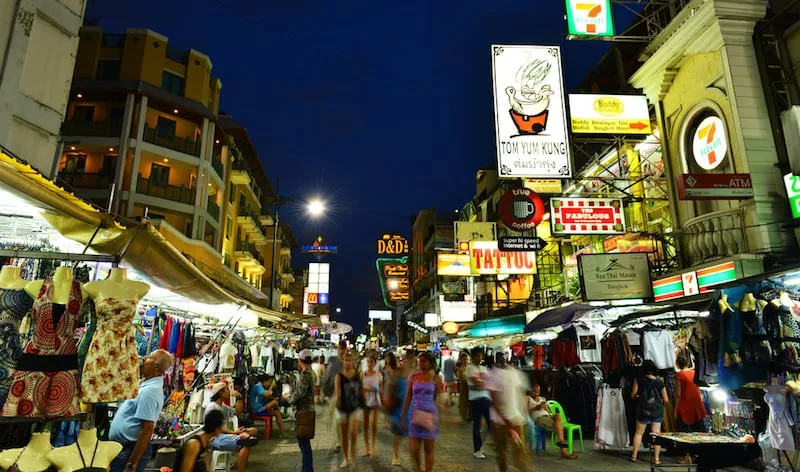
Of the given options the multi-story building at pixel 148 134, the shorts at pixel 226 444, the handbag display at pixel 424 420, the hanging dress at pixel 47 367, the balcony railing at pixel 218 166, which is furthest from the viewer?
the balcony railing at pixel 218 166

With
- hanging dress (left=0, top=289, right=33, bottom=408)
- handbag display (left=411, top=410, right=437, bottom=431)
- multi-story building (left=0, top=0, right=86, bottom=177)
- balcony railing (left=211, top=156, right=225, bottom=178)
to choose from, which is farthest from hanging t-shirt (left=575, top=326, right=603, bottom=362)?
balcony railing (left=211, top=156, right=225, bottom=178)

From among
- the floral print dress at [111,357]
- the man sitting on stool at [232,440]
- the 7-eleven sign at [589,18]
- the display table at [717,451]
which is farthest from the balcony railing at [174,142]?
the display table at [717,451]

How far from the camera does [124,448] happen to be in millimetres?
4828

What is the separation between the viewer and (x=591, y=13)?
47.9 feet

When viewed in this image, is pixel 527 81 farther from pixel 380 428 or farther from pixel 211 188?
pixel 211 188

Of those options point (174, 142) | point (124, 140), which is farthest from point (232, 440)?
point (174, 142)

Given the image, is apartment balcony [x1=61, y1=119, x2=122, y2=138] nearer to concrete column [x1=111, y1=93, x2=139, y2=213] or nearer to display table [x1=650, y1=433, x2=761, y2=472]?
concrete column [x1=111, y1=93, x2=139, y2=213]

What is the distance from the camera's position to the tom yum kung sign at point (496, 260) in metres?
20.4

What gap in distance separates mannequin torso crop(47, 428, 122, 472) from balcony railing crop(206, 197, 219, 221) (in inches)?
1141

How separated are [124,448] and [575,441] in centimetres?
941

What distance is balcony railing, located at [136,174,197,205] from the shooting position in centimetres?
2805

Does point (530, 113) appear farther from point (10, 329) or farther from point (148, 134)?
point (148, 134)

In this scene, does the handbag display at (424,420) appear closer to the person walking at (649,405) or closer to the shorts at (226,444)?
the shorts at (226,444)

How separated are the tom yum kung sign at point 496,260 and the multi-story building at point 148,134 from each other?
516 inches
